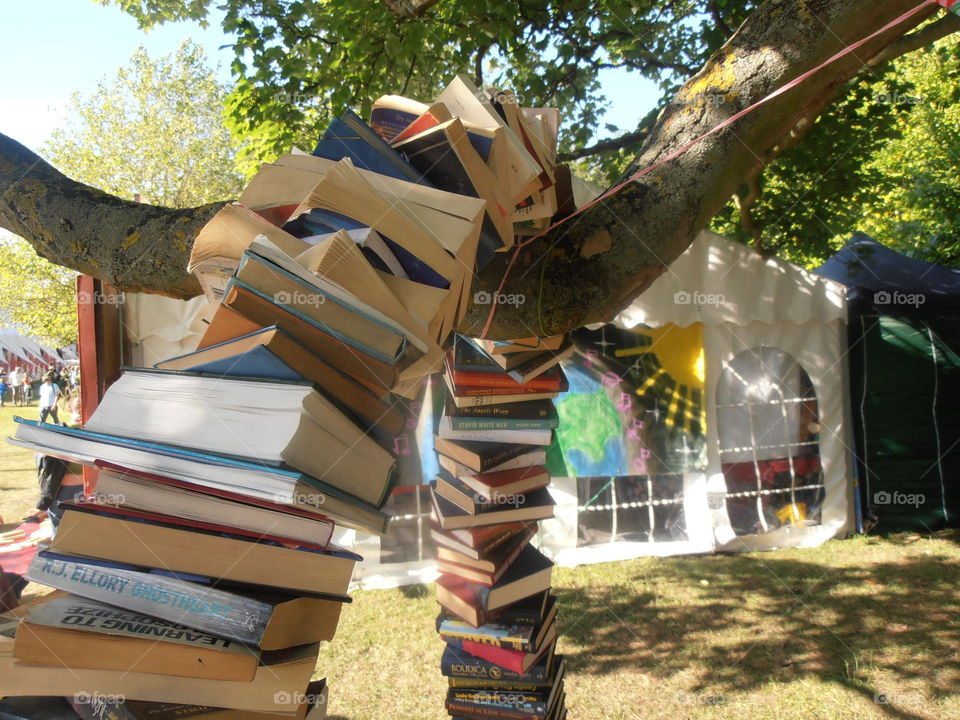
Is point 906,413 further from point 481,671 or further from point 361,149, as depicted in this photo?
point 361,149

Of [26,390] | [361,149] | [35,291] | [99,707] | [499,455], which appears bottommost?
[99,707]

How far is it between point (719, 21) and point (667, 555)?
180 inches

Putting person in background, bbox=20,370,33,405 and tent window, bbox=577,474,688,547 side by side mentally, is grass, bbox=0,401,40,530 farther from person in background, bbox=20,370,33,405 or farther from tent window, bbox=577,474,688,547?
person in background, bbox=20,370,33,405

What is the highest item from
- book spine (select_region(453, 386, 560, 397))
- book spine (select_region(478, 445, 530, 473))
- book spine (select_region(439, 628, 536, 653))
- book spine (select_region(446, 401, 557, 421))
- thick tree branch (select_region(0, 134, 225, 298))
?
thick tree branch (select_region(0, 134, 225, 298))

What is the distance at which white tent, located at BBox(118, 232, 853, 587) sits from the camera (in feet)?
18.9

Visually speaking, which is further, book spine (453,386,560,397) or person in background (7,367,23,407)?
person in background (7,367,23,407)

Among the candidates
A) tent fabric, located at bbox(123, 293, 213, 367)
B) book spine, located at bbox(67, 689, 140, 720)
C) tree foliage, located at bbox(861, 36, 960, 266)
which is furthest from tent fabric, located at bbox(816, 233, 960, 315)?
book spine, located at bbox(67, 689, 140, 720)

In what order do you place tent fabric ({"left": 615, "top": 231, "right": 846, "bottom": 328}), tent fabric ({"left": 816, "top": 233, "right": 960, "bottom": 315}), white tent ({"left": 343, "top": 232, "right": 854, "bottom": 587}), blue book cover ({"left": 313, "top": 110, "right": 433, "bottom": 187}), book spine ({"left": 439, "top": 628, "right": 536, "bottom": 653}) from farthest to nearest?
tent fabric ({"left": 816, "top": 233, "right": 960, "bottom": 315}) < white tent ({"left": 343, "top": 232, "right": 854, "bottom": 587}) < tent fabric ({"left": 615, "top": 231, "right": 846, "bottom": 328}) < book spine ({"left": 439, "top": 628, "right": 536, "bottom": 653}) < blue book cover ({"left": 313, "top": 110, "right": 433, "bottom": 187})

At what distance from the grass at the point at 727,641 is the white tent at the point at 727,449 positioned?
28 cm

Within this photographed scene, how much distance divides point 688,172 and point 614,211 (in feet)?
0.80

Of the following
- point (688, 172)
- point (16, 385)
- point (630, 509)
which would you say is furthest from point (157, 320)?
point (16, 385)

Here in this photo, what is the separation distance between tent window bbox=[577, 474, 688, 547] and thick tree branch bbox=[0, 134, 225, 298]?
194 inches

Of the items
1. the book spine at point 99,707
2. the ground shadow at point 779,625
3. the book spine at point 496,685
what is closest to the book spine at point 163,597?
the book spine at point 99,707

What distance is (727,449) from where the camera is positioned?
6.23 metres
